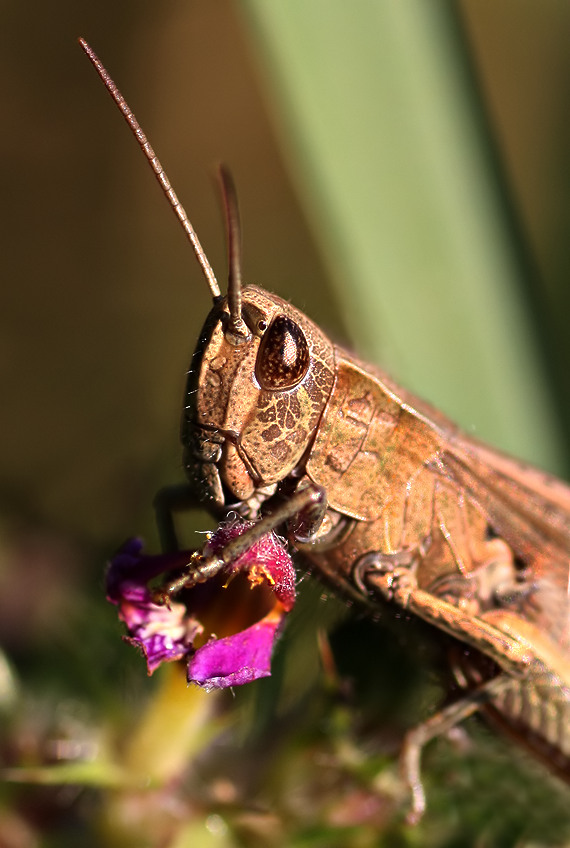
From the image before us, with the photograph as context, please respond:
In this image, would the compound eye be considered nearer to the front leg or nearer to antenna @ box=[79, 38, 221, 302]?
antenna @ box=[79, 38, 221, 302]

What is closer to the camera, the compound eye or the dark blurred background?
the compound eye

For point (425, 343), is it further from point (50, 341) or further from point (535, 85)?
point (535, 85)

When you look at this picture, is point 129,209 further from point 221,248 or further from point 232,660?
point 232,660

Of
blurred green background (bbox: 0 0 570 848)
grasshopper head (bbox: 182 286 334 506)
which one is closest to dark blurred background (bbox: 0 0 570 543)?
blurred green background (bbox: 0 0 570 848)

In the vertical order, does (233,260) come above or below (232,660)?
above

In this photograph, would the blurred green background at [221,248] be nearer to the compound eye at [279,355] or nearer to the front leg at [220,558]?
the compound eye at [279,355]

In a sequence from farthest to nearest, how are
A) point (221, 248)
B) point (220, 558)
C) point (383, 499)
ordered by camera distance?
1. point (221, 248)
2. point (383, 499)
3. point (220, 558)

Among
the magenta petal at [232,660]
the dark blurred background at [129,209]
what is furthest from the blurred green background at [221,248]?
the magenta petal at [232,660]

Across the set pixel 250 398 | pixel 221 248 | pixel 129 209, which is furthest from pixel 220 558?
pixel 129 209
